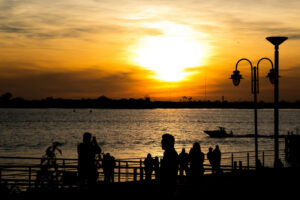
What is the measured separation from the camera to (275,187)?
581 inches

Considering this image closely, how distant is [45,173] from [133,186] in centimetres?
483

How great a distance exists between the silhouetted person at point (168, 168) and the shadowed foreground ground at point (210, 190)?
Result: 3.95 metres

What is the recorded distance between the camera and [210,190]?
14.3 meters

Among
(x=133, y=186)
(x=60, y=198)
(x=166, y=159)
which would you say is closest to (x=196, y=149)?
(x=133, y=186)

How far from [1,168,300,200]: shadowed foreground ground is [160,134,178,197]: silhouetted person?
3948mm

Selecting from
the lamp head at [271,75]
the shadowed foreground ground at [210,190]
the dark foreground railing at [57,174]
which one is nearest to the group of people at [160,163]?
the dark foreground railing at [57,174]

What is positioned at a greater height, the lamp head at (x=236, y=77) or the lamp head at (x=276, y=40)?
the lamp head at (x=276, y=40)

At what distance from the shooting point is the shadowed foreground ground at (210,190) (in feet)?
40.7

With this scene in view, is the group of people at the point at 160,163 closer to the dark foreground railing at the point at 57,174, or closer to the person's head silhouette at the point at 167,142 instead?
the person's head silhouette at the point at 167,142

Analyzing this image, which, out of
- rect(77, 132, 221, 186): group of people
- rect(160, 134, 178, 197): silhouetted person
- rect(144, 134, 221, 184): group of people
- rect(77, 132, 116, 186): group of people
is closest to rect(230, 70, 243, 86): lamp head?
rect(144, 134, 221, 184): group of people

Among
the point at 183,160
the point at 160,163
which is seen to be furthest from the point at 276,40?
the point at 160,163

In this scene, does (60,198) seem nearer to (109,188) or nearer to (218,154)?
(109,188)

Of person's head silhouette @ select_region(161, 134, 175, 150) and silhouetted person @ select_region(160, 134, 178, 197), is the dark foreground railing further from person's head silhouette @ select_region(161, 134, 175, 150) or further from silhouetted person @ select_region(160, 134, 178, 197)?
person's head silhouette @ select_region(161, 134, 175, 150)

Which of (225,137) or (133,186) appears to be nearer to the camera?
(133,186)
